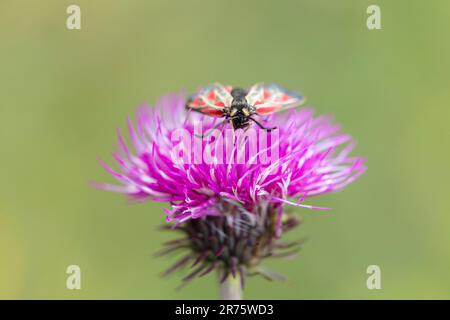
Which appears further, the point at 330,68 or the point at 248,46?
the point at 248,46

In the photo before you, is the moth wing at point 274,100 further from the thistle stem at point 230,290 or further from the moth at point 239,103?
the thistle stem at point 230,290

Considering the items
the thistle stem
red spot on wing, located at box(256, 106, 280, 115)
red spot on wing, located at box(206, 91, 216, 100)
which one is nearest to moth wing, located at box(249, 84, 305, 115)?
red spot on wing, located at box(256, 106, 280, 115)

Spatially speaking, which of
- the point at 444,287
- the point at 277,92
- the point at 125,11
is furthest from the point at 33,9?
the point at 444,287

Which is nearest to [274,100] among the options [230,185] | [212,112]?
[212,112]

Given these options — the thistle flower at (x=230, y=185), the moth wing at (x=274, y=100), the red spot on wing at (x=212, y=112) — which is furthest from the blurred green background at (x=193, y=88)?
the red spot on wing at (x=212, y=112)

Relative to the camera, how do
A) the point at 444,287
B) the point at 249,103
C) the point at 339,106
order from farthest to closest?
the point at 339,106, the point at 444,287, the point at 249,103

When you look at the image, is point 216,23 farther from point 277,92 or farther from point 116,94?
point 277,92
